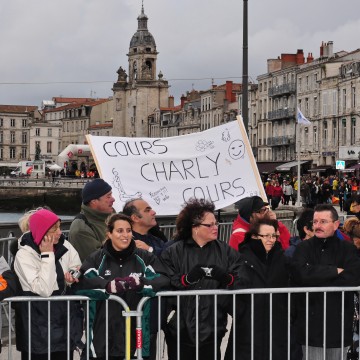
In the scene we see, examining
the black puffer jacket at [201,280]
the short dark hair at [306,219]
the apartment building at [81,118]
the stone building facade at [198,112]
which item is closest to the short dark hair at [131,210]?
the black puffer jacket at [201,280]

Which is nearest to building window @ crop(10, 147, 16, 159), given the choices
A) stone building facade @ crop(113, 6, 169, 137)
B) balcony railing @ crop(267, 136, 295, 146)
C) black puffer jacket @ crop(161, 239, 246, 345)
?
stone building facade @ crop(113, 6, 169, 137)

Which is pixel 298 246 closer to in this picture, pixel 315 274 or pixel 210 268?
pixel 315 274

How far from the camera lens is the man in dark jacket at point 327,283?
6520mm

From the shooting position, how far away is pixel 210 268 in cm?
634

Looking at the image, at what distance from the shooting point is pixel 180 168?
1008 centimetres

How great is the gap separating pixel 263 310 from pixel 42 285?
5.33 ft

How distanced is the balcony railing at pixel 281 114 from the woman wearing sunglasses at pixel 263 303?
252 feet

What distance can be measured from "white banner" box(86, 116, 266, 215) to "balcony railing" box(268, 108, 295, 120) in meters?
73.2

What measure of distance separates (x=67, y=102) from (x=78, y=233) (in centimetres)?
16741

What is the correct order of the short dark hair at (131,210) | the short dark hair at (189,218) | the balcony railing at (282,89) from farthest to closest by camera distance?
the balcony railing at (282,89) → the short dark hair at (131,210) → the short dark hair at (189,218)

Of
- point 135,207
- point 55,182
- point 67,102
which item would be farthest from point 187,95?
point 135,207

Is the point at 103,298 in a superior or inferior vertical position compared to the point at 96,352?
superior

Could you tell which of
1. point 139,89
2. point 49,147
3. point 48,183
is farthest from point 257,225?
point 49,147

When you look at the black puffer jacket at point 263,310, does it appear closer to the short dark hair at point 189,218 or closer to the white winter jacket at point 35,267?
the short dark hair at point 189,218
